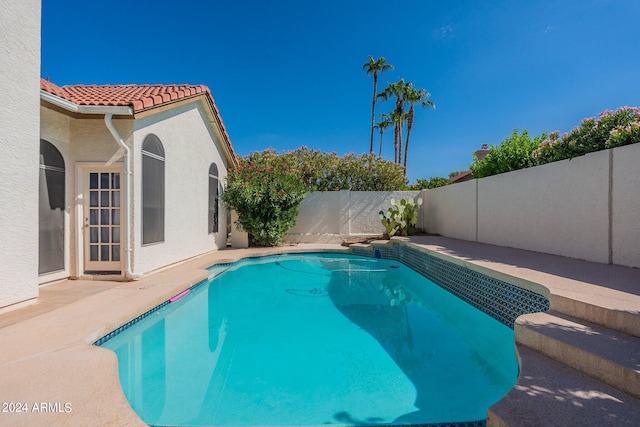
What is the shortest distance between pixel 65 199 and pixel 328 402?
771 centimetres

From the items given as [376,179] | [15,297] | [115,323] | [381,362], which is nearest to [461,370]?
[381,362]

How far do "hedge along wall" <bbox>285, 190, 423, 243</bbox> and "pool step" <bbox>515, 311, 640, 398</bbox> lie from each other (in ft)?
39.6

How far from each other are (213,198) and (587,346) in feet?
39.6

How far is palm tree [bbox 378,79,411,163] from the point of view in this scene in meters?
29.3

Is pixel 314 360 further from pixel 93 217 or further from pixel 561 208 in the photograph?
pixel 561 208

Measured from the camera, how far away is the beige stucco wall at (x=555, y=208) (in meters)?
6.42

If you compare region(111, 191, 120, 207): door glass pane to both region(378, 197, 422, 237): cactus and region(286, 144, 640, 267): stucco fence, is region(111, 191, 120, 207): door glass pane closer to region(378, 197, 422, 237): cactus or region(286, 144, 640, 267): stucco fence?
region(378, 197, 422, 237): cactus

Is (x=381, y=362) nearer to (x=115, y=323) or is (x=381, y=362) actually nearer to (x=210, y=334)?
(x=210, y=334)

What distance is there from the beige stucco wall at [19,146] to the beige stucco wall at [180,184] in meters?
2.15

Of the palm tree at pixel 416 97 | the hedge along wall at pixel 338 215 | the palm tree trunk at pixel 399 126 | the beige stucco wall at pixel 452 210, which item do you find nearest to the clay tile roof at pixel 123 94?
the hedge along wall at pixel 338 215

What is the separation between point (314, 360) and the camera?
421cm

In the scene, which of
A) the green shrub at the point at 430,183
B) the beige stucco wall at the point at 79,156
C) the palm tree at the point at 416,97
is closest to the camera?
the beige stucco wall at the point at 79,156

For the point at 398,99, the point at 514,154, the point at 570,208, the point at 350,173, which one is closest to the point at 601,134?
the point at 570,208

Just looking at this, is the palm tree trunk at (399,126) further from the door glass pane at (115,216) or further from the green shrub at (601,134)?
the door glass pane at (115,216)
